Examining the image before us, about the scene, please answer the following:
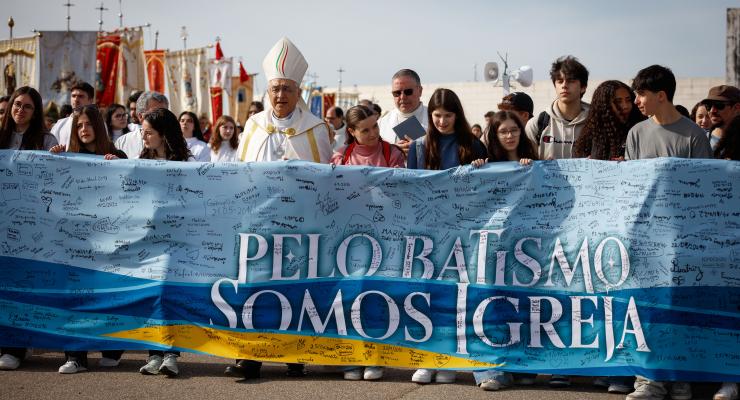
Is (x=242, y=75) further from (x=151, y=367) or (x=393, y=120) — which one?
(x=151, y=367)

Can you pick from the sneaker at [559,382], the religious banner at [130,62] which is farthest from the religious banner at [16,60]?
the sneaker at [559,382]

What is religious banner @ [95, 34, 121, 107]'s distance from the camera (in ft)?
82.1

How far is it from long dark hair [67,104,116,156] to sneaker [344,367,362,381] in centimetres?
236

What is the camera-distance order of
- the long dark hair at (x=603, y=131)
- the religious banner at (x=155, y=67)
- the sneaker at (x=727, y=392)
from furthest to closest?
the religious banner at (x=155, y=67) → the long dark hair at (x=603, y=131) → the sneaker at (x=727, y=392)

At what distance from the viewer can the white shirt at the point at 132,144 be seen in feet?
27.8

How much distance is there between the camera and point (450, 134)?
6371 millimetres

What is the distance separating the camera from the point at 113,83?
83.9 ft

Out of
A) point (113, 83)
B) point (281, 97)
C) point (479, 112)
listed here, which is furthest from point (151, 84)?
point (281, 97)

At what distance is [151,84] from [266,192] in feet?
84.7

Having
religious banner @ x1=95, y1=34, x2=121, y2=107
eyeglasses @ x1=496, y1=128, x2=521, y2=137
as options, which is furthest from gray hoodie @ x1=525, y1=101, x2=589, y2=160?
religious banner @ x1=95, y1=34, x2=121, y2=107

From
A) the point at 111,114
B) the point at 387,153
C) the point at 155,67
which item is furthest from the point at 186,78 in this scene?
the point at 387,153

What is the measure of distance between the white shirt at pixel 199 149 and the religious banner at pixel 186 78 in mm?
22354

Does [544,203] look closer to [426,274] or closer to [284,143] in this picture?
[426,274]

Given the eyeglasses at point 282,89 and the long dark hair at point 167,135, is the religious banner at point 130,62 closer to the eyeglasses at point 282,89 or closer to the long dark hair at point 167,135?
the eyeglasses at point 282,89
